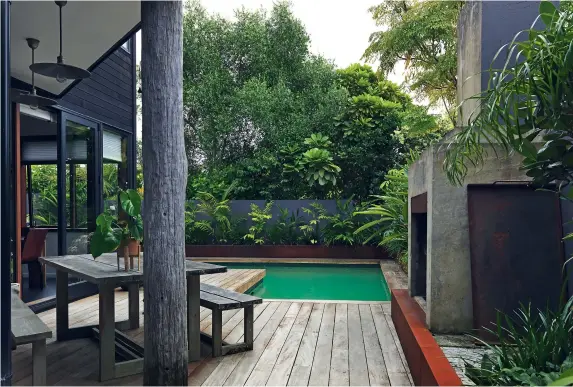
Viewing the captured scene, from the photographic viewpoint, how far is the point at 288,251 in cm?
1012

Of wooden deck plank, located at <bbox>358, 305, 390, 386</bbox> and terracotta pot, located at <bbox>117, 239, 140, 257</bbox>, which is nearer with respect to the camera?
wooden deck plank, located at <bbox>358, 305, 390, 386</bbox>

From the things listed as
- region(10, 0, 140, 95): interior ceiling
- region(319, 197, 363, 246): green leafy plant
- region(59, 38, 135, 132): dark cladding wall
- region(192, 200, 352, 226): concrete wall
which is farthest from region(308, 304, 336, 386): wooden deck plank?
region(192, 200, 352, 226): concrete wall

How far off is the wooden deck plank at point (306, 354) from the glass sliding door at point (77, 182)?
9.25ft

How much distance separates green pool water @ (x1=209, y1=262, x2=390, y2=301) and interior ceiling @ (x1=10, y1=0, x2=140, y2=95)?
12.1 feet

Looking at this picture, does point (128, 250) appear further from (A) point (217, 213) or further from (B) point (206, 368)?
(A) point (217, 213)

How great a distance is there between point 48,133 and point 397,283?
17.5ft

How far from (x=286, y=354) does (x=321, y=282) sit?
179 inches

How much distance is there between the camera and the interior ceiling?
3.66 m

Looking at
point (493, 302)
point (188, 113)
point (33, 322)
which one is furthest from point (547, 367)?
point (188, 113)

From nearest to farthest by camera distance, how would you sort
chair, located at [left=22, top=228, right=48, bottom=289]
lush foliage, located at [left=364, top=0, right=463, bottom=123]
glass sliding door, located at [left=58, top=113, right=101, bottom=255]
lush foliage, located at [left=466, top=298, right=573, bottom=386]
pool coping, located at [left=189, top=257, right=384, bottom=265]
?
lush foliage, located at [left=466, top=298, right=573, bottom=386]
glass sliding door, located at [left=58, top=113, right=101, bottom=255]
chair, located at [left=22, top=228, right=48, bottom=289]
pool coping, located at [left=189, top=257, right=384, bottom=265]
lush foliage, located at [left=364, top=0, right=463, bottom=123]

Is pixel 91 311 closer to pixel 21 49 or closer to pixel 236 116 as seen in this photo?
pixel 21 49

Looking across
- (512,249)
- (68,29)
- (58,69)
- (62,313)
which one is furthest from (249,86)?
(512,249)

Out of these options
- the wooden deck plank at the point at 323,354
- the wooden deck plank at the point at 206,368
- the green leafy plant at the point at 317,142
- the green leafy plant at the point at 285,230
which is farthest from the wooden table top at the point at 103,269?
the green leafy plant at the point at 317,142

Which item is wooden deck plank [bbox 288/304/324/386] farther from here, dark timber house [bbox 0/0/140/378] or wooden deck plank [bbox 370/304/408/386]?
dark timber house [bbox 0/0/140/378]
